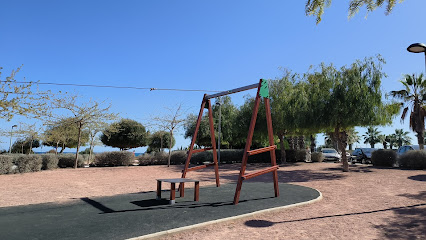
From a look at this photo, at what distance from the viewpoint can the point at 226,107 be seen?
31.9m

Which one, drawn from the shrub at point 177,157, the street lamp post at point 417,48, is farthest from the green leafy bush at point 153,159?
the street lamp post at point 417,48

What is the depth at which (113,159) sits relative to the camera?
1939 centimetres

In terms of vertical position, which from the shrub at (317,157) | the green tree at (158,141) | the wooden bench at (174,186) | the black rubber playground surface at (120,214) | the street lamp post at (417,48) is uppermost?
the street lamp post at (417,48)

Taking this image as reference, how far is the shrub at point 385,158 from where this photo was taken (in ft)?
58.3

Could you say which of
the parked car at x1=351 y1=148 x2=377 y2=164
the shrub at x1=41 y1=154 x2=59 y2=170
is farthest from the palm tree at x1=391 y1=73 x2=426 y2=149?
the shrub at x1=41 y1=154 x2=59 y2=170

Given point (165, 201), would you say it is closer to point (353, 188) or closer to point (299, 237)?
point (299, 237)

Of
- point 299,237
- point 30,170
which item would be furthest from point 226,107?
point 299,237

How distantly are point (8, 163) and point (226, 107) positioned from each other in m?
22.3

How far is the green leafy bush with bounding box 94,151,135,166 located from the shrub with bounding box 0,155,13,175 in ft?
18.6

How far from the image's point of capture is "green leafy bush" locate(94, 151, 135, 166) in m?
19.1

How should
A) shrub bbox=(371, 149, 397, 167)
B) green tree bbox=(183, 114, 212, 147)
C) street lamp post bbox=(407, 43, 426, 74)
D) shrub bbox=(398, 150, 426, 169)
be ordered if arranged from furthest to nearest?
green tree bbox=(183, 114, 212, 147)
shrub bbox=(371, 149, 397, 167)
shrub bbox=(398, 150, 426, 169)
street lamp post bbox=(407, 43, 426, 74)

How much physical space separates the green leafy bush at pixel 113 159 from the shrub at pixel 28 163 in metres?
4.30

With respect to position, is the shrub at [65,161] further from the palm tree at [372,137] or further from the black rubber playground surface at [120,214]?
the palm tree at [372,137]

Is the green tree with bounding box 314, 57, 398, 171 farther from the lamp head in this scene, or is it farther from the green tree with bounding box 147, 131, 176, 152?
the green tree with bounding box 147, 131, 176, 152
